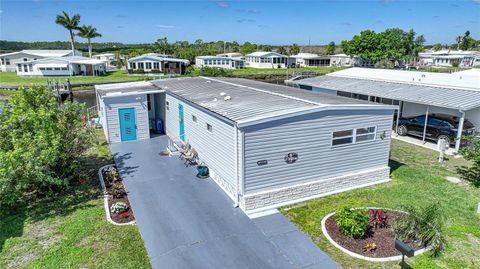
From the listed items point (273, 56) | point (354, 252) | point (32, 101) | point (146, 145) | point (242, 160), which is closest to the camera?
point (354, 252)

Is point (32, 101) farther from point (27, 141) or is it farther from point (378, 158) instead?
point (378, 158)

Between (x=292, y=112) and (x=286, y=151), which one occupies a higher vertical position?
(x=292, y=112)

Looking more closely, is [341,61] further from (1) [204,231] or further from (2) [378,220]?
(1) [204,231]

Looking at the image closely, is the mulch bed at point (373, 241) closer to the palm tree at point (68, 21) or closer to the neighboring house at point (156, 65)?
the neighboring house at point (156, 65)

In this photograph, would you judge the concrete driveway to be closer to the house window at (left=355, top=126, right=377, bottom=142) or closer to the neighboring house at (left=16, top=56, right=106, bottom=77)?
the house window at (left=355, top=126, right=377, bottom=142)

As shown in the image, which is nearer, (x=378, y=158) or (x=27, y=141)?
(x=27, y=141)

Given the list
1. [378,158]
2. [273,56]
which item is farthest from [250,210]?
[273,56]

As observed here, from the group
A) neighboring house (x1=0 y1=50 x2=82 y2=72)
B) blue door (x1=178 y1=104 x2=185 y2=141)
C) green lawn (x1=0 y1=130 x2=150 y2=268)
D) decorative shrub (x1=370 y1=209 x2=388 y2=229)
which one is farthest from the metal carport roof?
neighboring house (x1=0 y1=50 x2=82 y2=72)

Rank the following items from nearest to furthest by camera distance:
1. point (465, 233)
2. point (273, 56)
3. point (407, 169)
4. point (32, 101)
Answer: point (465, 233) → point (32, 101) → point (407, 169) → point (273, 56)
